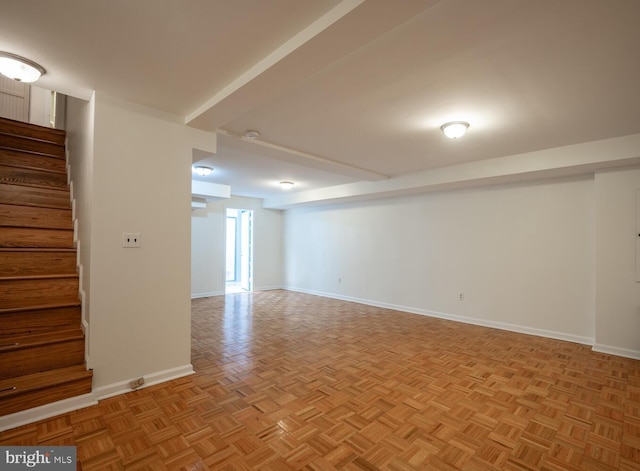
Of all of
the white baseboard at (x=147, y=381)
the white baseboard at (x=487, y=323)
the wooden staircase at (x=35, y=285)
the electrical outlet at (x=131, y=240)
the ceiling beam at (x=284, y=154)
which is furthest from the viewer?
the white baseboard at (x=487, y=323)

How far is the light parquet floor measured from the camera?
1751mm

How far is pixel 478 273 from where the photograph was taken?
16.0ft

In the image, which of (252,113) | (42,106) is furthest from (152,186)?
(42,106)

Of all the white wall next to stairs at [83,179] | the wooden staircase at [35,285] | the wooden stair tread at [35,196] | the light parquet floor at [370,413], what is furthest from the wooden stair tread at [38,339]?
the wooden stair tread at [35,196]

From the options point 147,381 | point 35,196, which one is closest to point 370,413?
point 147,381

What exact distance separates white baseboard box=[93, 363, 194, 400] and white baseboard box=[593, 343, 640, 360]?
449 cm

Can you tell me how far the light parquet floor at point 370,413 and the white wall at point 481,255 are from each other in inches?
29.8

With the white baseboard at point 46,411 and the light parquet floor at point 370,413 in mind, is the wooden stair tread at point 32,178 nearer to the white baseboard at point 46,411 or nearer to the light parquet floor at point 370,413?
the white baseboard at point 46,411

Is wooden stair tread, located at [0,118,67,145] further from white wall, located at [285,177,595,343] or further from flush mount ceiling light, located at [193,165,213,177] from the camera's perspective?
white wall, located at [285,177,595,343]

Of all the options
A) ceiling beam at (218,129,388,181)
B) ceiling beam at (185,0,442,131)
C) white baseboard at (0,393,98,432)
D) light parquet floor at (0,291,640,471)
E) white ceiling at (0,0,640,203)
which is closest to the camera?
ceiling beam at (185,0,442,131)

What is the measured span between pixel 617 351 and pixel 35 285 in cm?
580

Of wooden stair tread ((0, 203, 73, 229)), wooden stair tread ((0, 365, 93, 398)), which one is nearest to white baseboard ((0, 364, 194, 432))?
wooden stair tread ((0, 365, 93, 398))

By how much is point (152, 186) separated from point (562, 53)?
3.10 m

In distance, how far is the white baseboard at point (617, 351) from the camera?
3.40 meters
